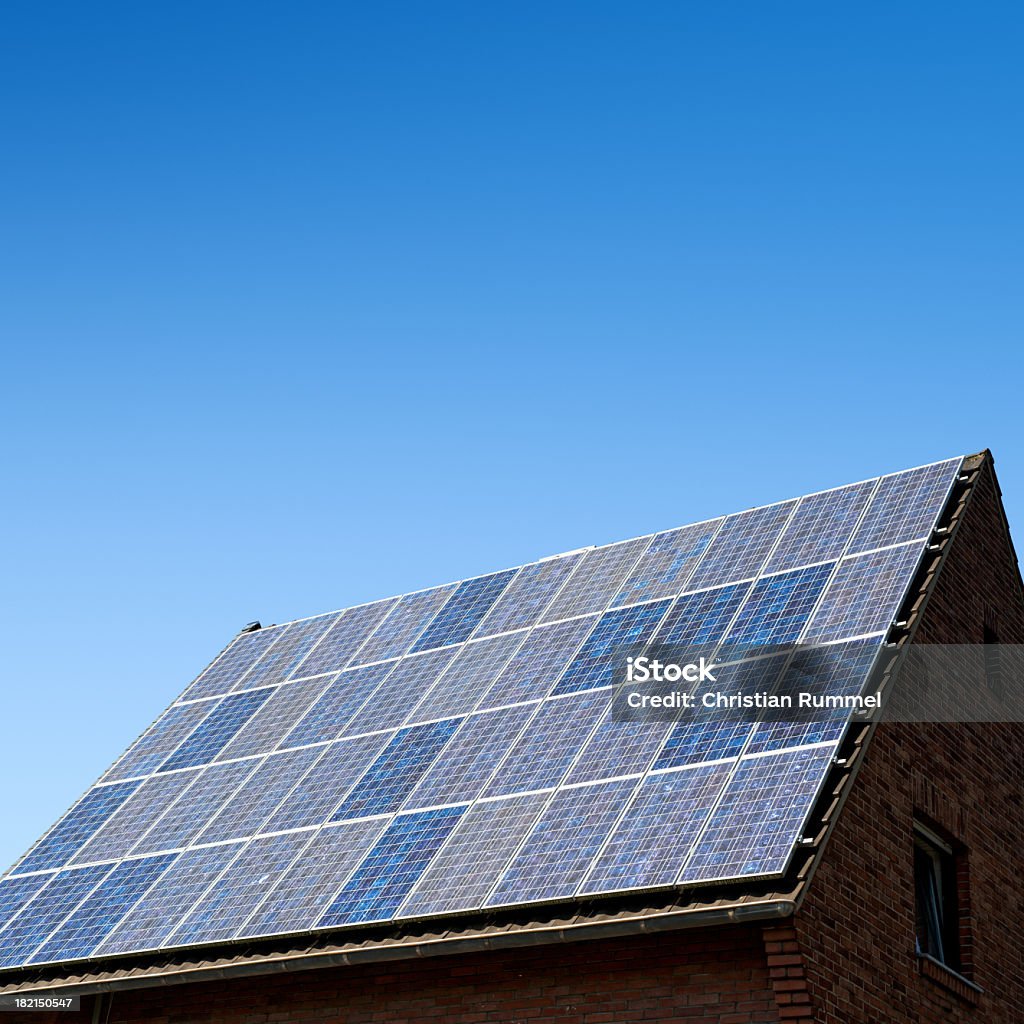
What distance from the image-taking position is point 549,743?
15.0 metres

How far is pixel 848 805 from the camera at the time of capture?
12680 millimetres

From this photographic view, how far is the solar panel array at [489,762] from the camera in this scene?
42.5 ft

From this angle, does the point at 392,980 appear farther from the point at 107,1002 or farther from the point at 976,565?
the point at 976,565

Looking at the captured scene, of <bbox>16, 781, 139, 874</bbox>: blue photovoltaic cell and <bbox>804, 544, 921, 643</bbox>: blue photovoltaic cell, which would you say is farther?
<bbox>16, 781, 139, 874</bbox>: blue photovoltaic cell

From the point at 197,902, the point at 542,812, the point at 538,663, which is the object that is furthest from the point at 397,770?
the point at 542,812

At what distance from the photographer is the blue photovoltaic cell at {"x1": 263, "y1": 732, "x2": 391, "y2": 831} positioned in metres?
16.1

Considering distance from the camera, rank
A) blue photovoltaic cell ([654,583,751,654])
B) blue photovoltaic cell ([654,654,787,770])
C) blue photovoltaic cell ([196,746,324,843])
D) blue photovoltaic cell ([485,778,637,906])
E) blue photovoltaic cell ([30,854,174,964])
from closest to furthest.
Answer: blue photovoltaic cell ([485,778,637,906]) → blue photovoltaic cell ([654,654,787,770]) → blue photovoltaic cell ([654,583,751,654]) → blue photovoltaic cell ([30,854,174,964]) → blue photovoltaic cell ([196,746,324,843])

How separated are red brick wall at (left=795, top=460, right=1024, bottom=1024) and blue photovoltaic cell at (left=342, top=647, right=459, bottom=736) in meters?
6.24

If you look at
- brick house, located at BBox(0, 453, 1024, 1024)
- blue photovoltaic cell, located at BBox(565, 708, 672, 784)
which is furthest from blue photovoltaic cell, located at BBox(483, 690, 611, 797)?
brick house, located at BBox(0, 453, 1024, 1024)

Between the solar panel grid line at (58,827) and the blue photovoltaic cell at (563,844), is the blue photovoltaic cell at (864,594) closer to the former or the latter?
the blue photovoltaic cell at (563,844)

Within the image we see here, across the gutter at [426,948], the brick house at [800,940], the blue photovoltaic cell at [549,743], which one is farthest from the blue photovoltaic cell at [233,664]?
the blue photovoltaic cell at [549,743]

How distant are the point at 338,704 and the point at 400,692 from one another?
1.06m

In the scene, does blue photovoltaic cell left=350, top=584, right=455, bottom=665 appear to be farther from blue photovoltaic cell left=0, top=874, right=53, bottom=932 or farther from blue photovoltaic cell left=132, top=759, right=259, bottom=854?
blue photovoltaic cell left=0, top=874, right=53, bottom=932

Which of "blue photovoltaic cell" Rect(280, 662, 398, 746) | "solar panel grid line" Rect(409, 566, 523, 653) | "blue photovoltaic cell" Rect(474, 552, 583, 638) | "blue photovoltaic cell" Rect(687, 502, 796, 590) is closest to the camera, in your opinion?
"blue photovoltaic cell" Rect(687, 502, 796, 590)
